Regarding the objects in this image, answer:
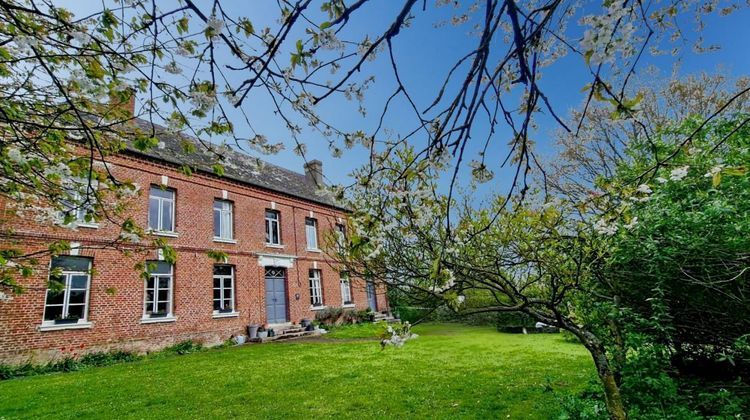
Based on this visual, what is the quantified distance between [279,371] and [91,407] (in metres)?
3.21

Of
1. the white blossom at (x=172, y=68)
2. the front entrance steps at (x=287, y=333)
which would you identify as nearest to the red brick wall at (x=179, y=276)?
the front entrance steps at (x=287, y=333)

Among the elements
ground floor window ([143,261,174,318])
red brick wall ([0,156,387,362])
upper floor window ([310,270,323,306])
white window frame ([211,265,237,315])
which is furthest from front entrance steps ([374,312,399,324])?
ground floor window ([143,261,174,318])

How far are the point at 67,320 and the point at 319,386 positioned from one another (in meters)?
7.90

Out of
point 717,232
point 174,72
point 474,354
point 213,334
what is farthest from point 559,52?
point 213,334

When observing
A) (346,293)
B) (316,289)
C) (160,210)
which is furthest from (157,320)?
(346,293)

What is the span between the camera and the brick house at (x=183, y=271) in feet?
30.5

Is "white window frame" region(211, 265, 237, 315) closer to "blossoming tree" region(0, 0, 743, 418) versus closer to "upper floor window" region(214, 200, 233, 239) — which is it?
"upper floor window" region(214, 200, 233, 239)

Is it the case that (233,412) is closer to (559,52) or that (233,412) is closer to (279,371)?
(279,371)

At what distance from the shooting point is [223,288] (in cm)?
1345

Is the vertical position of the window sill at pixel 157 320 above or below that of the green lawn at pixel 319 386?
above

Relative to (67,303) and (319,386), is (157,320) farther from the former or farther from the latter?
(319,386)

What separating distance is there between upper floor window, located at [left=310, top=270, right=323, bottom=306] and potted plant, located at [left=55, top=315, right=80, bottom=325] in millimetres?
8796

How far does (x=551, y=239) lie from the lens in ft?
12.9

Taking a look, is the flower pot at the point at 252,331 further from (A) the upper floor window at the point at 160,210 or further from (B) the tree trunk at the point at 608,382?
(B) the tree trunk at the point at 608,382
